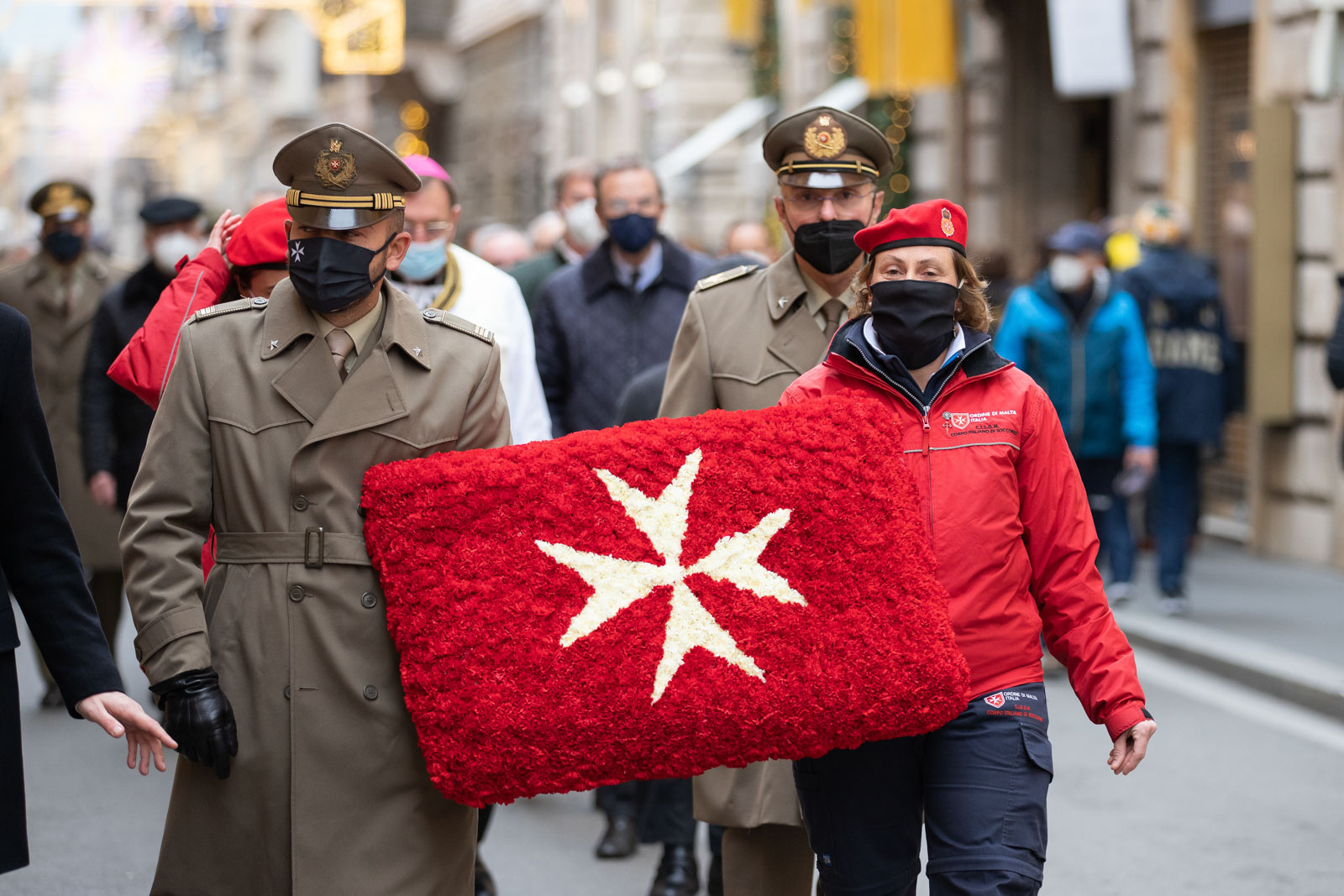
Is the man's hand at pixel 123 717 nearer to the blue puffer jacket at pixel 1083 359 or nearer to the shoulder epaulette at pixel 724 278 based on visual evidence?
the shoulder epaulette at pixel 724 278

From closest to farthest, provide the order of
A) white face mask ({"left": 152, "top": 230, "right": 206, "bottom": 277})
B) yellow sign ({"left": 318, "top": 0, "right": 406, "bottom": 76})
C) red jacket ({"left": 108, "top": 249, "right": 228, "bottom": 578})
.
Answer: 1. red jacket ({"left": 108, "top": 249, "right": 228, "bottom": 578})
2. white face mask ({"left": 152, "top": 230, "right": 206, "bottom": 277})
3. yellow sign ({"left": 318, "top": 0, "right": 406, "bottom": 76})

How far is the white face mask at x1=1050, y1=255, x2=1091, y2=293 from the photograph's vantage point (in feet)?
29.5

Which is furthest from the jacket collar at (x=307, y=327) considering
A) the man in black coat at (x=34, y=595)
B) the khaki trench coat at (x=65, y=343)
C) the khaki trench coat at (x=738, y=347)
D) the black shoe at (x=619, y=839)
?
the khaki trench coat at (x=65, y=343)

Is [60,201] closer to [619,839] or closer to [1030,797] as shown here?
[619,839]

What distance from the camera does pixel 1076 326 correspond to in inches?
355

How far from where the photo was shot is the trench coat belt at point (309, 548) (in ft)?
11.5

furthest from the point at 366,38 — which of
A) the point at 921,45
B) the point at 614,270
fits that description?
the point at 614,270

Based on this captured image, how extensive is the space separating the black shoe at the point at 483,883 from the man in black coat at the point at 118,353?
9.50 ft

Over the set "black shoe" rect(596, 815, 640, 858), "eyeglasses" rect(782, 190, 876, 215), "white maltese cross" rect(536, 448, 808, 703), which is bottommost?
"black shoe" rect(596, 815, 640, 858)

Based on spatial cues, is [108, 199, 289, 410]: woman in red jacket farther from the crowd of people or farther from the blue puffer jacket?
the blue puffer jacket

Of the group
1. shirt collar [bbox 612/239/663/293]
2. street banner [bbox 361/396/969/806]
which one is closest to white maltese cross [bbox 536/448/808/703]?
street banner [bbox 361/396/969/806]

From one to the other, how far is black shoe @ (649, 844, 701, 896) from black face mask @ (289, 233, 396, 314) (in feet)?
8.91

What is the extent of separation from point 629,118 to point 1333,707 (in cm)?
2238

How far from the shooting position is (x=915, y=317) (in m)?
3.75
